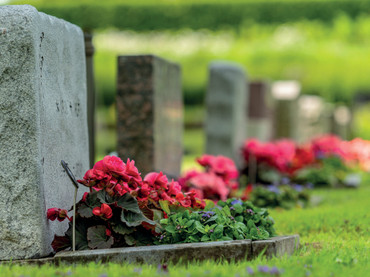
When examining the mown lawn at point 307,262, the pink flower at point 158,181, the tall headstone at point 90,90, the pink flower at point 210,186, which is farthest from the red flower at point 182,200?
the tall headstone at point 90,90

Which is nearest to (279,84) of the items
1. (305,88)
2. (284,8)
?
(305,88)

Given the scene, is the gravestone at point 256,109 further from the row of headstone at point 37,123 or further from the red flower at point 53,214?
the red flower at point 53,214

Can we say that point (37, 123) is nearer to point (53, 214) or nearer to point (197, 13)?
point (53, 214)

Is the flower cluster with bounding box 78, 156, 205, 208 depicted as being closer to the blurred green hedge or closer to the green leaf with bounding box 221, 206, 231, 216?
the green leaf with bounding box 221, 206, 231, 216

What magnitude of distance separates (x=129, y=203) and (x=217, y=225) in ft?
1.68

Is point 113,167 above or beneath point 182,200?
above

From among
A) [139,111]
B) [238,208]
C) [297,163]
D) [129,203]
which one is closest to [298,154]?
[297,163]

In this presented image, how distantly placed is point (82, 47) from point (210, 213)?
147 cm

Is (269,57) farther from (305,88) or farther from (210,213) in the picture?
(210,213)

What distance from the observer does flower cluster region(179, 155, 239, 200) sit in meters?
5.51

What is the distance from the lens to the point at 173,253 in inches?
129

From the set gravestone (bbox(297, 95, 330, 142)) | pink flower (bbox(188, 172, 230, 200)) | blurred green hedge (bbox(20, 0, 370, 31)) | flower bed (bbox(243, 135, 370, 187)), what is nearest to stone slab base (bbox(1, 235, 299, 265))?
pink flower (bbox(188, 172, 230, 200))

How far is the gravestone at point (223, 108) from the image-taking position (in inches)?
333

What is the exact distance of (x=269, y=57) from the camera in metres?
21.0
